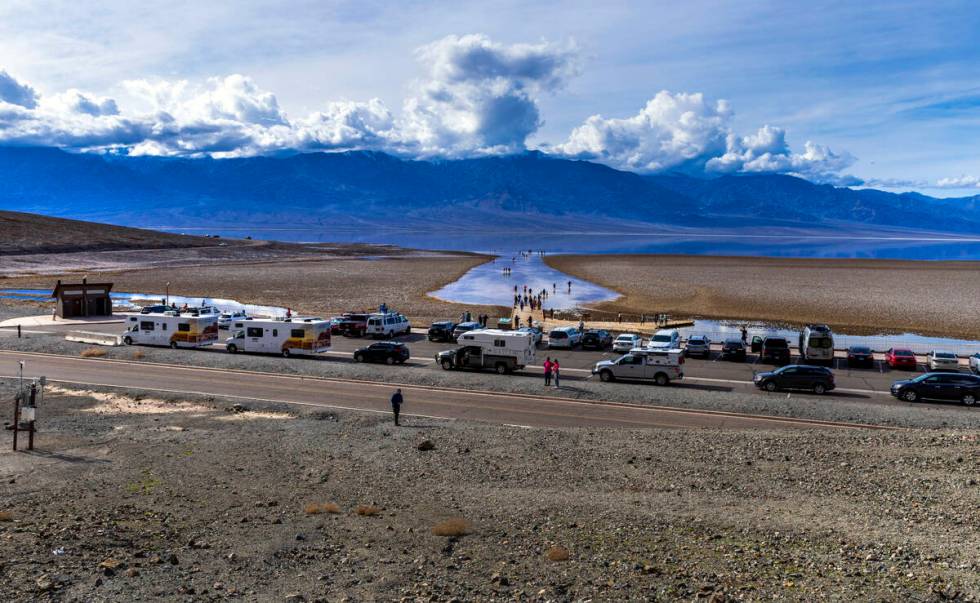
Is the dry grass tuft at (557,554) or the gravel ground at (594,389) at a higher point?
the gravel ground at (594,389)

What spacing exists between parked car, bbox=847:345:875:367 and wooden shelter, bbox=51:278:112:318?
57795 mm

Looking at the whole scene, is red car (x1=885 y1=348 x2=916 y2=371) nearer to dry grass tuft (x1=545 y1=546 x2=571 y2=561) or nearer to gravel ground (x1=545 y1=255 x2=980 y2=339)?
gravel ground (x1=545 y1=255 x2=980 y2=339)

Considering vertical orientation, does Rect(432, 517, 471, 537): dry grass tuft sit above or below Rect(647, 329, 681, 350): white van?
below

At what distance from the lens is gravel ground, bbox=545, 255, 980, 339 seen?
6869cm

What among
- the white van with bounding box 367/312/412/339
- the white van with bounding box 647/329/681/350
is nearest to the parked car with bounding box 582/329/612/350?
the white van with bounding box 647/329/681/350

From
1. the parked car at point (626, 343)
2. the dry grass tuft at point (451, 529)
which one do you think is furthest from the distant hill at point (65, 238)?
the dry grass tuft at point (451, 529)

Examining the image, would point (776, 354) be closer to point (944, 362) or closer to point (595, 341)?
point (944, 362)

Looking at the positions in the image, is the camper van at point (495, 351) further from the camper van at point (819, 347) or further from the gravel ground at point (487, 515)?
the camper van at point (819, 347)

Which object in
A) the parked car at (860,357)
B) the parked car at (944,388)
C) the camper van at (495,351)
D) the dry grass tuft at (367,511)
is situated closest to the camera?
the dry grass tuft at (367,511)

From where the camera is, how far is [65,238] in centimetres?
16588

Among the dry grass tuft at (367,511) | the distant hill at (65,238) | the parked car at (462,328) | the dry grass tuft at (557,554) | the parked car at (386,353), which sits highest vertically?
the distant hill at (65,238)

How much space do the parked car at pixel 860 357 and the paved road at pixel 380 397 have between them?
53.2ft

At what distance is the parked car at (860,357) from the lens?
4288 centimetres

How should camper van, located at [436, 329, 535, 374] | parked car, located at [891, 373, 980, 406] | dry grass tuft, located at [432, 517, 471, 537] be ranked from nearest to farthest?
dry grass tuft, located at [432, 517, 471, 537] < parked car, located at [891, 373, 980, 406] < camper van, located at [436, 329, 535, 374]
